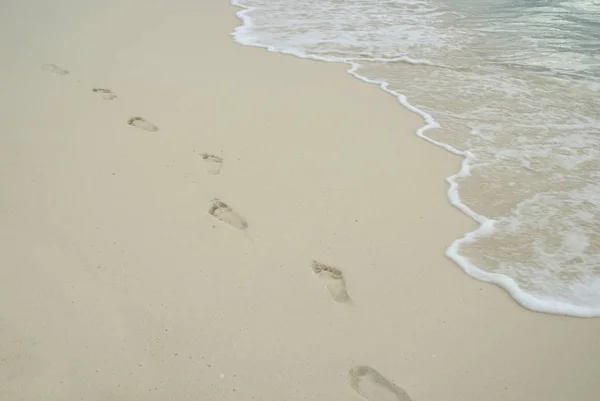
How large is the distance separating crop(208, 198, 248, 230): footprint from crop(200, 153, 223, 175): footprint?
326 mm

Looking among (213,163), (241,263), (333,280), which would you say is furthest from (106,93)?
(333,280)

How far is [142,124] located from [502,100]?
2.99 metres

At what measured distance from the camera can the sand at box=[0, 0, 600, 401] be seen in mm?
1783

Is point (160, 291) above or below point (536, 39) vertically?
below

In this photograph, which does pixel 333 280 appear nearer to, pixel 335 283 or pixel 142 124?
pixel 335 283

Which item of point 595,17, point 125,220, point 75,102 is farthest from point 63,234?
point 595,17

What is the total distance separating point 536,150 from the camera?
11.0 feet

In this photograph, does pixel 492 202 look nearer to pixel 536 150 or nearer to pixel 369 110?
pixel 536 150

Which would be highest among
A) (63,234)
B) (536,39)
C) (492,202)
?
(536,39)

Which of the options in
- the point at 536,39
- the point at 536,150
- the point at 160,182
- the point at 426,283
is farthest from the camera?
the point at 536,39

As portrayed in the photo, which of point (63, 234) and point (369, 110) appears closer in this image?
point (63, 234)

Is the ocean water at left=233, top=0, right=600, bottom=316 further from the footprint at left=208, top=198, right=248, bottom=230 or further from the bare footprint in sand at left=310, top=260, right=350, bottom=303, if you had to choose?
the footprint at left=208, top=198, right=248, bottom=230

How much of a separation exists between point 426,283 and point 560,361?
0.61m

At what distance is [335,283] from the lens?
2.19 metres
